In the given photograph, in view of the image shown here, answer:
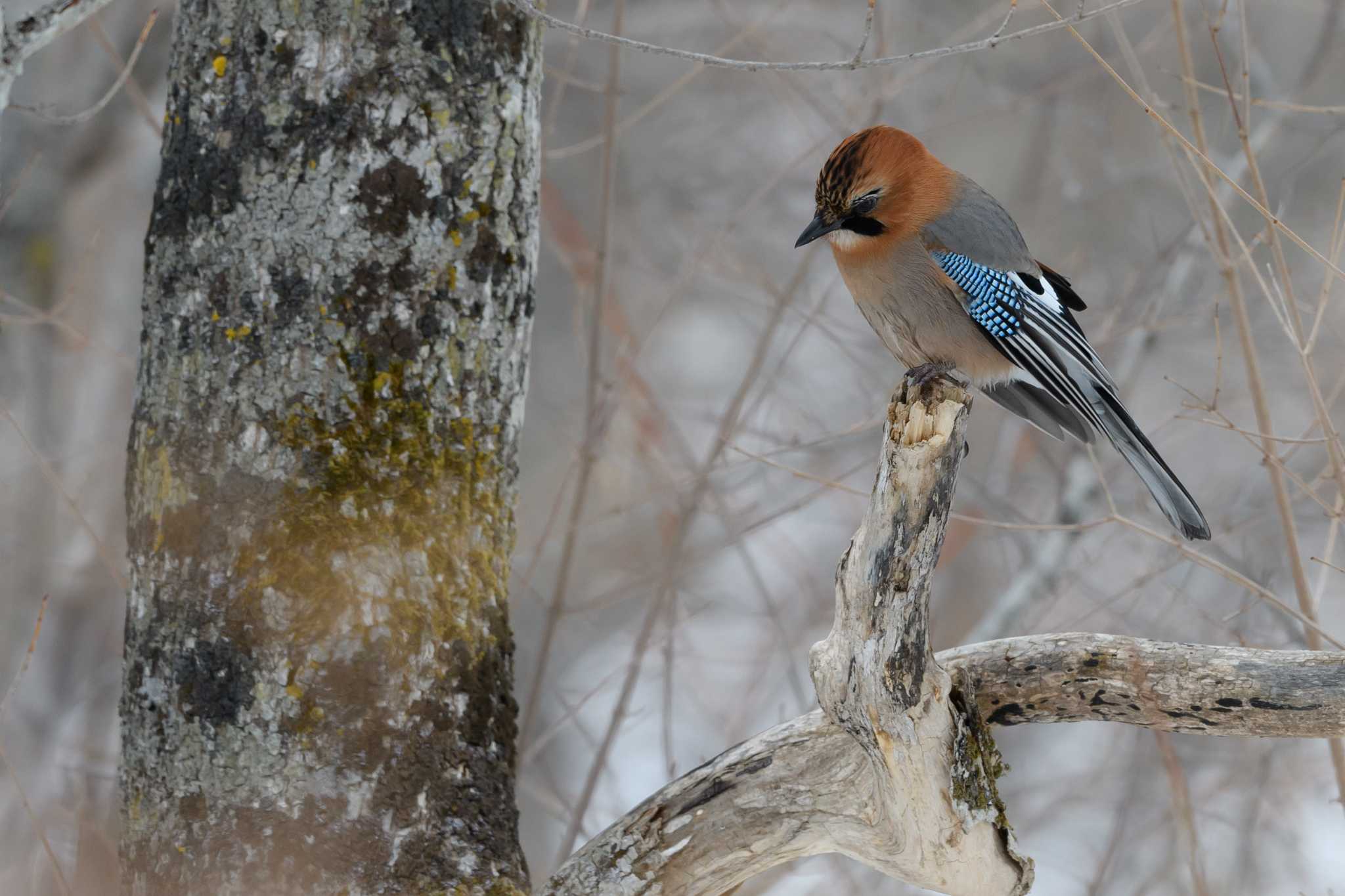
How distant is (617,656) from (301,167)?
5868mm

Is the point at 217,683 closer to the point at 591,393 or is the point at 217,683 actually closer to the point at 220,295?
the point at 220,295

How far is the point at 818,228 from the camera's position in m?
3.08

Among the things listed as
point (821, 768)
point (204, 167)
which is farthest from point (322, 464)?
point (821, 768)

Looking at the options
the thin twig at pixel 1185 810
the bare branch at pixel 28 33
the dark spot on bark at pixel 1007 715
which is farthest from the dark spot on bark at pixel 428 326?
the thin twig at pixel 1185 810

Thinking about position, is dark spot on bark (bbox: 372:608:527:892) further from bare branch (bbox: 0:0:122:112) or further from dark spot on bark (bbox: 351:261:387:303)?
bare branch (bbox: 0:0:122:112)

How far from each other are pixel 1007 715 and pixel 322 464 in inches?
51.8

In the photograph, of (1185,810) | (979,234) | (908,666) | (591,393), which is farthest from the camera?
(591,393)

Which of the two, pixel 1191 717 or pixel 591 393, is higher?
pixel 591 393

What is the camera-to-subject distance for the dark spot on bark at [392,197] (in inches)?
Result: 87.0

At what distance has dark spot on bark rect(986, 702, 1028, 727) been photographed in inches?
87.3

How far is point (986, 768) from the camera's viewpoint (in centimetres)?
216

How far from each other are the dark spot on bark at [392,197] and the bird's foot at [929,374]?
3.46ft

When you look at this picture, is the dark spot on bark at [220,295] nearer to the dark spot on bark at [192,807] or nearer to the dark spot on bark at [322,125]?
the dark spot on bark at [322,125]

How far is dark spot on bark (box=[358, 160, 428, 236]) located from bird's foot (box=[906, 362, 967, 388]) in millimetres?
1055
